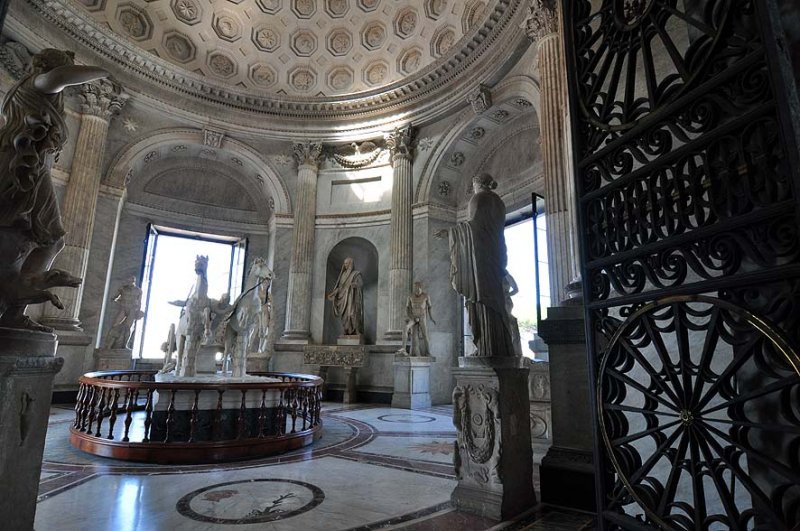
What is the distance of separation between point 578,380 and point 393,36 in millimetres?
12606

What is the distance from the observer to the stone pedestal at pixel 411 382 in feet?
32.0

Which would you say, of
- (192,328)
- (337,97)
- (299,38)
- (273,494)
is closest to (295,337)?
(192,328)

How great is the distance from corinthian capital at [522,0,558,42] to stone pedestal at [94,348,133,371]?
452 inches

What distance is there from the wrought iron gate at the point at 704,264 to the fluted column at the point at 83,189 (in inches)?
430

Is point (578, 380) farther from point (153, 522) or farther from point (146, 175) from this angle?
point (146, 175)

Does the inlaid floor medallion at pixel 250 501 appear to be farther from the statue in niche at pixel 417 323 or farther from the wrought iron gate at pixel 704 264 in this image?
the statue in niche at pixel 417 323

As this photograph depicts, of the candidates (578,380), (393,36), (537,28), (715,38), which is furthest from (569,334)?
(393,36)

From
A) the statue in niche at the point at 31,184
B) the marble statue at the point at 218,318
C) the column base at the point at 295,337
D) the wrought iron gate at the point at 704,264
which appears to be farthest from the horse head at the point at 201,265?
the column base at the point at 295,337

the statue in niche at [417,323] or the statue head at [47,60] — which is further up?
the statue head at [47,60]

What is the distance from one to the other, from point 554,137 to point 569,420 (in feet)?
17.1

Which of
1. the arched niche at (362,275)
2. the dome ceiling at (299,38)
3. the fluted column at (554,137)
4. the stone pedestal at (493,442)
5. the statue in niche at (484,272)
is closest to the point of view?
the stone pedestal at (493,442)

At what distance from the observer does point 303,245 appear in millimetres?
12672

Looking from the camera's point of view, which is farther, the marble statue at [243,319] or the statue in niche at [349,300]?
the statue in niche at [349,300]

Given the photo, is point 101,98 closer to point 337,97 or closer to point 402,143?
point 337,97
